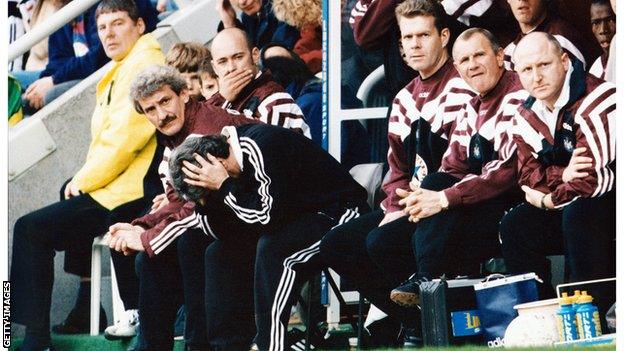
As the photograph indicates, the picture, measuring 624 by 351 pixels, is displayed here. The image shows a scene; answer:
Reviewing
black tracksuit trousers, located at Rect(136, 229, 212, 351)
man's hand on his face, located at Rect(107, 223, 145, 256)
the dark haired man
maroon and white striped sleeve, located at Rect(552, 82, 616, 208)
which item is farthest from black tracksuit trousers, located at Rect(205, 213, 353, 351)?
the dark haired man

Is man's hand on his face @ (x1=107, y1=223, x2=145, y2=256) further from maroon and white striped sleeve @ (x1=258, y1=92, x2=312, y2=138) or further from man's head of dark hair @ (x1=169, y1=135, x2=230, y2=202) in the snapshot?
→ maroon and white striped sleeve @ (x1=258, y1=92, x2=312, y2=138)

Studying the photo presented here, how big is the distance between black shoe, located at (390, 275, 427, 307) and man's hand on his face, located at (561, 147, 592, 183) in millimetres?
749

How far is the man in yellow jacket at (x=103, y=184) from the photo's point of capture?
28.2ft

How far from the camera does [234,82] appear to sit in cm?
808

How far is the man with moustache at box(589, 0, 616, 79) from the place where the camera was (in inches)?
261

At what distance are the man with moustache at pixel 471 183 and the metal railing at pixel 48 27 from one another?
2779mm

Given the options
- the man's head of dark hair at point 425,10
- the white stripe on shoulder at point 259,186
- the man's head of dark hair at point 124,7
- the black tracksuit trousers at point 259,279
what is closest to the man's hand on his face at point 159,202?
the black tracksuit trousers at point 259,279

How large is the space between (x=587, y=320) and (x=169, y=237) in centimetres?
242

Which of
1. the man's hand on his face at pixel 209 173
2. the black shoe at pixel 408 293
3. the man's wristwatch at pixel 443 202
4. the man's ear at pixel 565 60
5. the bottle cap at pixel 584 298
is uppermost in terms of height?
the man's ear at pixel 565 60

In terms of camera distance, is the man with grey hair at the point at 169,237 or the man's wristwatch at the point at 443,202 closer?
the man's wristwatch at the point at 443,202

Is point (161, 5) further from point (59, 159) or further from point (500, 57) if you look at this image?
point (500, 57)

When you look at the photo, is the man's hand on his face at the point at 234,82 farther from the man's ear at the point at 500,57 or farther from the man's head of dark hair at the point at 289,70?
the man's ear at the point at 500,57

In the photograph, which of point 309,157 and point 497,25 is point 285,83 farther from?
point 497,25

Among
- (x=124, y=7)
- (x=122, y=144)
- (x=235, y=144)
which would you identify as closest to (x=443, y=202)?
(x=235, y=144)
